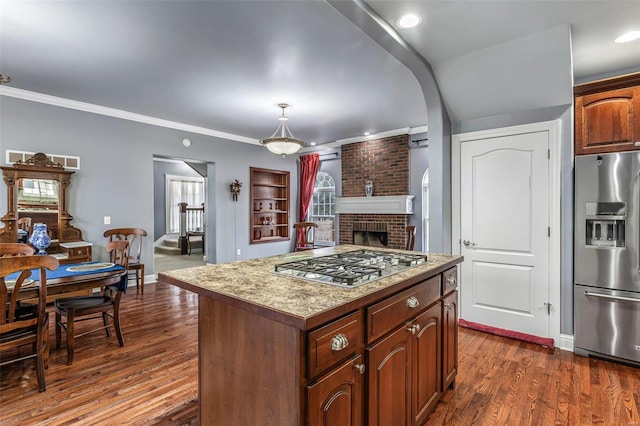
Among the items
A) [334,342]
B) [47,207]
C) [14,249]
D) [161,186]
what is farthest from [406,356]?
[161,186]

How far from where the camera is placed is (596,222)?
2.74 metres

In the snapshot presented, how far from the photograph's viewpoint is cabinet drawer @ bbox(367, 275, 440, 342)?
136cm

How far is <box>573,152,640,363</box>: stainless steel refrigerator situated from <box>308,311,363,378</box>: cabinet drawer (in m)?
2.63

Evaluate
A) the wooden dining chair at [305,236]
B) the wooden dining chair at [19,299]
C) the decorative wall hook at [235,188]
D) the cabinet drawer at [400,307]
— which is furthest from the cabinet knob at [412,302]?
the decorative wall hook at [235,188]

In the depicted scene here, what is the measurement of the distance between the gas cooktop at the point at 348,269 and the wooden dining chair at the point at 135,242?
12.0 ft

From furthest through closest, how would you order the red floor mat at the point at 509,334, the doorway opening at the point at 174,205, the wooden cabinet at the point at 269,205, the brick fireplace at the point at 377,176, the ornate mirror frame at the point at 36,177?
1. the doorway opening at the point at 174,205
2. the wooden cabinet at the point at 269,205
3. the brick fireplace at the point at 377,176
4. the ornate mirror frame at the point at 36,177
5. the red floor mat at the point at 509,334

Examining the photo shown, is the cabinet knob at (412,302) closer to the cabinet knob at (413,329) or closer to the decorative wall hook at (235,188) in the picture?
the cabinet knob at (413,329)

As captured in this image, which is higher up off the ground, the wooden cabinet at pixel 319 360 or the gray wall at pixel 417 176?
the gray wall at pixel 417 176

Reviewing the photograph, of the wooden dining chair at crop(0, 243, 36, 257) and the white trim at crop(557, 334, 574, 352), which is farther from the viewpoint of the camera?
the white trim at crop(557, 334, 574, 352)

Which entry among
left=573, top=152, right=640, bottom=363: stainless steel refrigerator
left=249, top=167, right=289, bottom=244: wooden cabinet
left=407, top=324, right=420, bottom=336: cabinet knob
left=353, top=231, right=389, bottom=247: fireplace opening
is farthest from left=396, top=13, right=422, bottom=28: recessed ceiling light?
left=249, top=167, right=289, bottom=244: wooden cabinet

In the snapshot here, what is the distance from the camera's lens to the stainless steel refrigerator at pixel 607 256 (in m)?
2.57

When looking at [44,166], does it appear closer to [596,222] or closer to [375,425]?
[375,425]

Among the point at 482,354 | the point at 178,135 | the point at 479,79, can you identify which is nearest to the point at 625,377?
the point at 482,354

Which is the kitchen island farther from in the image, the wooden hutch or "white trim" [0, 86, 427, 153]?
"white trim" [0, 86, 427, 153]
